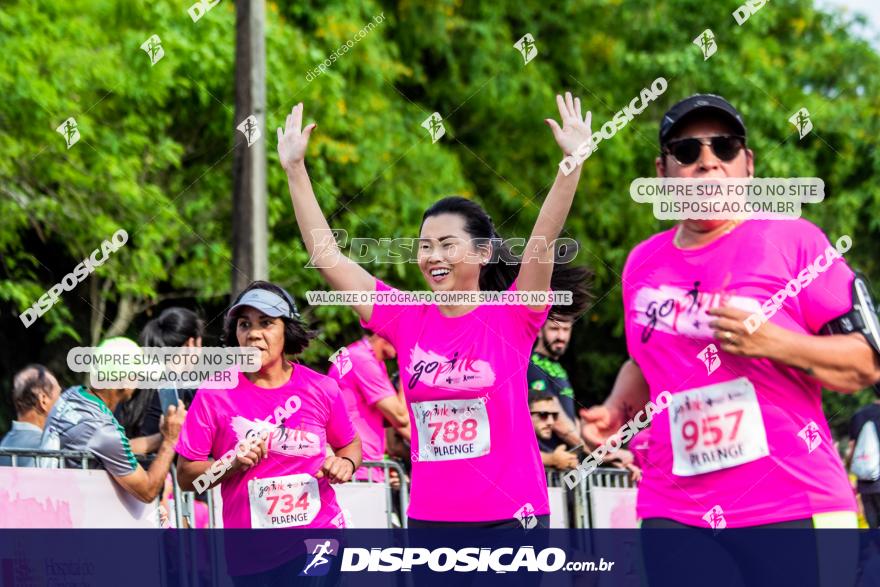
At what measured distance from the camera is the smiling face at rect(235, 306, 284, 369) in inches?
231

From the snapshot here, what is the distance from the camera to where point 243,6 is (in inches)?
454

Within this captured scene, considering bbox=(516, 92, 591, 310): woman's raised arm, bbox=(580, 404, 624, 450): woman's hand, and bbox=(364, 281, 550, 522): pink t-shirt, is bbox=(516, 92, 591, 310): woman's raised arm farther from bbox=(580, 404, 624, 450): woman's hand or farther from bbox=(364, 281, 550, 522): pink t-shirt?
bbox=(580, 404, 624, 450): woman's hand

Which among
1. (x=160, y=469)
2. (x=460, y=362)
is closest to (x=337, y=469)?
(x=460, y=362)

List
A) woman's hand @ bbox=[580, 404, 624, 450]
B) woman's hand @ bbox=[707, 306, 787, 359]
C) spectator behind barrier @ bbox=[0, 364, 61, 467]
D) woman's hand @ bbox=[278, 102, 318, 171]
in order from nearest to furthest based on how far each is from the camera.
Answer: woman's hand @ bbox=[707, 306, 787, 359], woman's hand @ bbox=[580, 404, 624, 450], woman's hand @ bbox=[278, 102, 318, 171], spectator behind barrier @ bbox=[0, 364, 61, 467]

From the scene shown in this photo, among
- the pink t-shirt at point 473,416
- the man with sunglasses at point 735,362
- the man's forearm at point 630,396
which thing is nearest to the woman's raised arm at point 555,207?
the pink t-shirt at point 473,416

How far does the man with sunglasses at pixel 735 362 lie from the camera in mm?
3775

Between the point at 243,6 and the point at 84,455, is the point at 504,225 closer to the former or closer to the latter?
the point at 243,6

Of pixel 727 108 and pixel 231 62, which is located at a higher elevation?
pixel 231 62

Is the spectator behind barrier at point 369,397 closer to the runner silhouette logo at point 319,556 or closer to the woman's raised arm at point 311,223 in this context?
the runner silhouette logo at point 319,556

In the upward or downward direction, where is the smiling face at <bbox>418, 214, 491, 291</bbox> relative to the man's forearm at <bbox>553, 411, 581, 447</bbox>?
upward

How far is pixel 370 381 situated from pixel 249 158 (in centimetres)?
416

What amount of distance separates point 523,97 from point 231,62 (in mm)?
5687

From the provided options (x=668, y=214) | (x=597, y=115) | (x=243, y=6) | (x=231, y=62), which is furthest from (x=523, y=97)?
(x=668, y=214)

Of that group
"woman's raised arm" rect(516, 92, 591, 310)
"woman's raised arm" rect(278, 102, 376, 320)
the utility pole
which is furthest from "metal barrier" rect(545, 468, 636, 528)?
the utility pole
